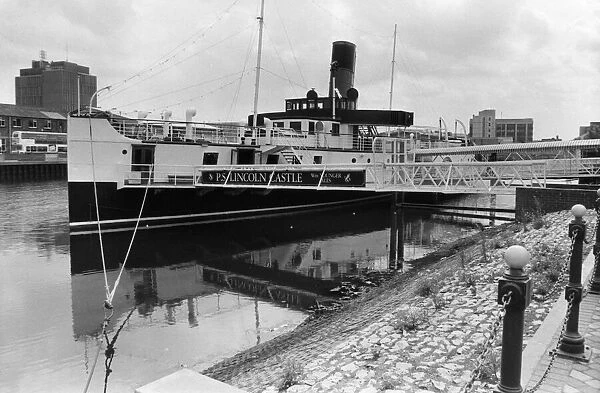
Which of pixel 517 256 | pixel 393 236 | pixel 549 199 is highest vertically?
pixel 517 256

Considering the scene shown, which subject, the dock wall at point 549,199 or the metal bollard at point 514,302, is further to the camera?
the dock wall at point 549,199

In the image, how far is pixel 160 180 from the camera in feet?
81.1

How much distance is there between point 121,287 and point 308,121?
69.8 ft

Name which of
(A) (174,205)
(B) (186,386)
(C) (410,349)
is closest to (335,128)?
(A) (174,205)

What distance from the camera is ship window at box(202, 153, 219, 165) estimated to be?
26644mm

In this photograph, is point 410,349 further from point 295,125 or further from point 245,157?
point 295,125

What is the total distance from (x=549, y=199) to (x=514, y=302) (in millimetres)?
16342

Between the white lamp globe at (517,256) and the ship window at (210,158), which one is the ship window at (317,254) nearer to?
the ship window at (210,158)

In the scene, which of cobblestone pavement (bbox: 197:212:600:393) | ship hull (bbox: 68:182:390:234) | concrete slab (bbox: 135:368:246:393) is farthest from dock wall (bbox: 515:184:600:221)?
concrete slab (bbox: 135:368:246:393)

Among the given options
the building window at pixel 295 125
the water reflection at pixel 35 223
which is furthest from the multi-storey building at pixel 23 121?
the building window at pixel 295 125

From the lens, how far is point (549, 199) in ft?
59.4

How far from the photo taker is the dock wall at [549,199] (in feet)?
56.2

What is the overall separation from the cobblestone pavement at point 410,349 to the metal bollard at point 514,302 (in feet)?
4.33

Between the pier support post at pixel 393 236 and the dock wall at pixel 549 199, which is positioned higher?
the dock wall at pixel 549 199
